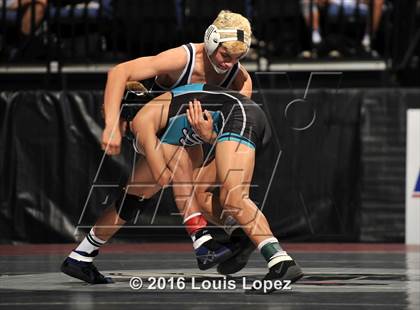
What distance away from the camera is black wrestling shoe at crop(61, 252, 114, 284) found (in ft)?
25.2

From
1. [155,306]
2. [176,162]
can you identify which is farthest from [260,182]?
[155,306]

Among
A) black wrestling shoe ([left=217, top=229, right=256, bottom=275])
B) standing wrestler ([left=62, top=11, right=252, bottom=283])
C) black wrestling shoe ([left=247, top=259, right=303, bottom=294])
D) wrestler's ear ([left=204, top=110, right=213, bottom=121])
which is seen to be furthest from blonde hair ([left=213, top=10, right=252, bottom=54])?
black wrestling shoe ([left=247, top=259, right=303, bottom=294])

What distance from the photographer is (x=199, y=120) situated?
24.5 feet

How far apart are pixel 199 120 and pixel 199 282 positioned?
3.52 ft

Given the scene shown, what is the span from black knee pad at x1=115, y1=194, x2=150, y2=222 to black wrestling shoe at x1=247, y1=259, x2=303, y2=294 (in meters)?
1.10

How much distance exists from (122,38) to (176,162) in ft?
17.5

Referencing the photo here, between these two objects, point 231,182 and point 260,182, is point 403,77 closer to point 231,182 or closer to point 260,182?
point 260,182

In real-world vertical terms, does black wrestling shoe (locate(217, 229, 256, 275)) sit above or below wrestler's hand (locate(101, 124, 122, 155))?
below

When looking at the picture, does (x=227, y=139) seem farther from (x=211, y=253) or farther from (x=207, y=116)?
(x=211, y=253)

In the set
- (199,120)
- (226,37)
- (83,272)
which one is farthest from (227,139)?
(83,272)

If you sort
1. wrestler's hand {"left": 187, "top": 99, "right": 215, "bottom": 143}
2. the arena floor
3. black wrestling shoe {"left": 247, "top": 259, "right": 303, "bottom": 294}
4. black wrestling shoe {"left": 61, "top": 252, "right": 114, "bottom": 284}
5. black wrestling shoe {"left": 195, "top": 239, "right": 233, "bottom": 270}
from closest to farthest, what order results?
the arena floor, black wrestling shoe {"left": 247, "top": 259, "right": 303, "bottom": 294}, black wrestling shoe {"left": 195, "top": 239, "right": 233, "bottom": 270}, wrestler's hand {"left": 187, "top": 99, "right": 215, "bottom": 143}, black wrestling shoe {"left": 61, "top": 252, "right": 114, "bottom": 284}

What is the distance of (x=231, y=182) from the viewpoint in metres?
7.11

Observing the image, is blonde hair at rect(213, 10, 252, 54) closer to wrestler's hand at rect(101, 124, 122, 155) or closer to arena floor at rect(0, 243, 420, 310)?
wrestler's hand at rect(101, 124, 122, 155)

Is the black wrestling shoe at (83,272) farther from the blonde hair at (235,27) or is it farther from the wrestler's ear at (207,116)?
the blonde hair at (235,27)
